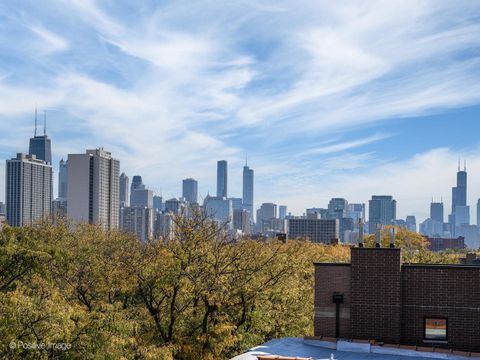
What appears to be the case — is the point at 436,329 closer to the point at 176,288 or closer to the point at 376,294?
the point at 376,294

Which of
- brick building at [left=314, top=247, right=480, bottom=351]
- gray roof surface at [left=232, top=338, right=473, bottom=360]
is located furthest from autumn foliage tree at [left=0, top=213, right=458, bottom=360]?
brick building at [left=314, top=247, right=480, bottom=351]

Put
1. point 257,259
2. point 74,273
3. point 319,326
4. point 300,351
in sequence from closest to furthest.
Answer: point 300,351
point 319,326
point 74,273
point 257,259

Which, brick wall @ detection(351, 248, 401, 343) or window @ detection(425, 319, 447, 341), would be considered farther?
window @ detection(425, 319, 447, 341)

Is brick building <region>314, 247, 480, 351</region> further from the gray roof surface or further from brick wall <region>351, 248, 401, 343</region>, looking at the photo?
the gray roof surface

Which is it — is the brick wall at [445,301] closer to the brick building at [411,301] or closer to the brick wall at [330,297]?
the brick building at [411,301]

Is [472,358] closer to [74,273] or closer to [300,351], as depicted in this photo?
[300,351]

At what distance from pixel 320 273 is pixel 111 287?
37.0ft

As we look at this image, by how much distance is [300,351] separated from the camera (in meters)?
21.5

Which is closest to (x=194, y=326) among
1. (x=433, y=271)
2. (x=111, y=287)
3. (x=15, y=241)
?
(x=111, y=287)

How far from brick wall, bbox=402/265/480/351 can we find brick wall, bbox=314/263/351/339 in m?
2.14

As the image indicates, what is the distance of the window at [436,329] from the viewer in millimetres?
22203

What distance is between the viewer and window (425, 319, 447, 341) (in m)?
22.2

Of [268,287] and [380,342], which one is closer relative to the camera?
[380,342]

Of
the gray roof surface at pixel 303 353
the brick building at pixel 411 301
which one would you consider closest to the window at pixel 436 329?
the brick building at pixel 411 301
